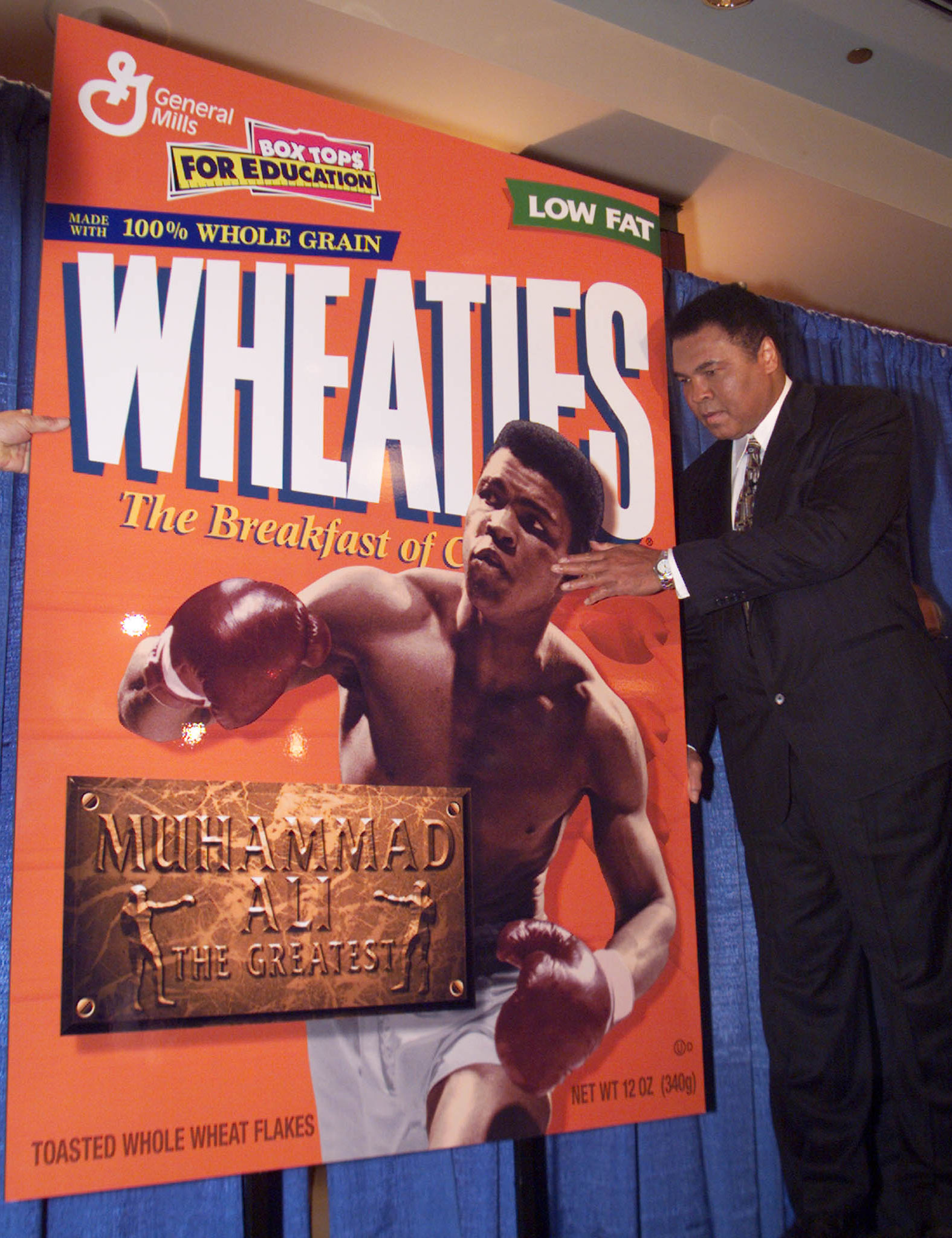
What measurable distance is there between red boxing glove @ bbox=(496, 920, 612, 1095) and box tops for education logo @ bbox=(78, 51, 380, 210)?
1.38 metres

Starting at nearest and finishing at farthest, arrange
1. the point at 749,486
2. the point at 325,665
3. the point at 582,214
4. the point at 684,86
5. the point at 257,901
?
the point at 257,901
the point at 325,665
the point at 749,486
the point at 582,214
the point at 684,86

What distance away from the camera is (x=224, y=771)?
1626mm

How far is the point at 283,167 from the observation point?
73.9 inches

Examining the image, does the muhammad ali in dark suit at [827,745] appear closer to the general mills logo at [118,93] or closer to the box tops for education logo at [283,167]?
the box tops for education logo at [283,167]

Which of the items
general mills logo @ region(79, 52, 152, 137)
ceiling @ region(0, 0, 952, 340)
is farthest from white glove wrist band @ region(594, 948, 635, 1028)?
ceiling @ region(0, 0, 952, 340)

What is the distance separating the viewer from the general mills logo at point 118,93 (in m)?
1.73

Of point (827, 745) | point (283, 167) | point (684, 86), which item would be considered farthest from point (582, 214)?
point (827, 745)

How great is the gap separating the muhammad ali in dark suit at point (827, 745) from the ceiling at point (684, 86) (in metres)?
0.63

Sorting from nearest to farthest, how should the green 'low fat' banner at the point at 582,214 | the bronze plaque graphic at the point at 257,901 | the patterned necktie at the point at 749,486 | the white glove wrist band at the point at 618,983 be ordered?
the bronze plaque graphic at the point at 257,901, the white glove wrist band at the point at 618,983, the patterned necktie at the point at 749,486, the green 'low fat' banner at the point at 582,214

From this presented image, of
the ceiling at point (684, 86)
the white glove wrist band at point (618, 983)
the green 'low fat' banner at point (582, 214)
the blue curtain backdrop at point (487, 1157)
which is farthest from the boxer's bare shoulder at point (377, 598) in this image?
the ceiling at point (684, 86)

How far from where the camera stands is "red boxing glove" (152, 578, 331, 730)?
1.61 m

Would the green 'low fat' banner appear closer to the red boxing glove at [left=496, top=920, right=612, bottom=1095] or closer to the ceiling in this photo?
the ceiling

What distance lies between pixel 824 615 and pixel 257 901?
3.56ft

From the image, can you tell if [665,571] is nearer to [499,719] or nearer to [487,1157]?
[499,719]
